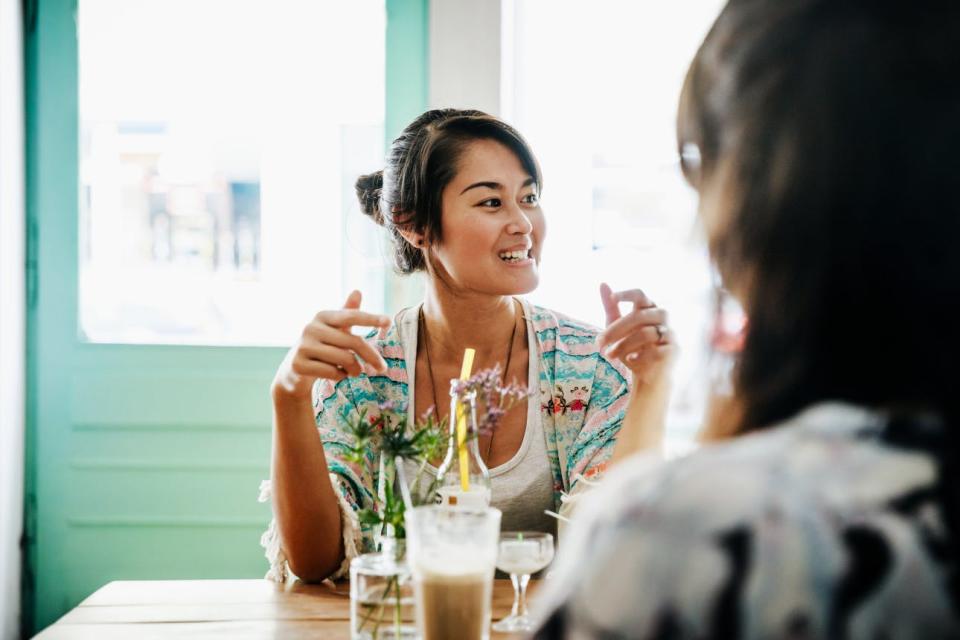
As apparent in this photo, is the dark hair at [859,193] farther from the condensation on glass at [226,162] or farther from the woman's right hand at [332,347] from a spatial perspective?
the condensation on glass at [226,162]

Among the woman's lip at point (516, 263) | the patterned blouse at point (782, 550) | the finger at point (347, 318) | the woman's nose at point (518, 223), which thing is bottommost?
the patterned blouse at point (782, 550)

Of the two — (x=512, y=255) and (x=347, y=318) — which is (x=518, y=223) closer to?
(x=512, y=255)

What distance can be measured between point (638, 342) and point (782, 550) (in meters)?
1.00

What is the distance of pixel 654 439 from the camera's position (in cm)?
153

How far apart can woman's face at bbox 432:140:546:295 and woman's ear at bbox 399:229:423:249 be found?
0.20 feet

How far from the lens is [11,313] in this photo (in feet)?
8.14

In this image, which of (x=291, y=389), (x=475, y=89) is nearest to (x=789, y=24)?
(x=291, y=389)

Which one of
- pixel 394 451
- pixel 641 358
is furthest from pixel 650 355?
pixel 394 451

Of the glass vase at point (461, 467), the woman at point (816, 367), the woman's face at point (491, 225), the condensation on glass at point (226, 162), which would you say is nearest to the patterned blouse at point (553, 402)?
the woman's face at point (491, 225)

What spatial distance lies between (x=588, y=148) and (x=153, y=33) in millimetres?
1334

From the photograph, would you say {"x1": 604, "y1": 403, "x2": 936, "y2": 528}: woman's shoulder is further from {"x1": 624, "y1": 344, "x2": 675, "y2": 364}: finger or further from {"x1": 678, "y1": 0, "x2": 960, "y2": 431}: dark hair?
{"x1": 624, "y1": 344, "x2": 675, "y2": 364}: finger

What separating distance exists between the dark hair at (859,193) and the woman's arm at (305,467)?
0.82 m

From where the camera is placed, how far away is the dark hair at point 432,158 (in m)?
1.85

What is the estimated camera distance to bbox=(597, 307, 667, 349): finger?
1.43 m
